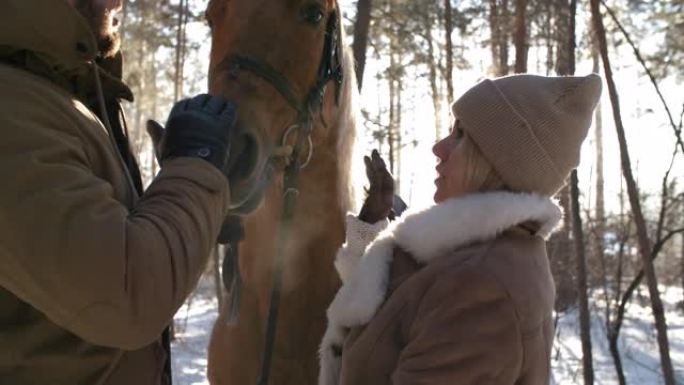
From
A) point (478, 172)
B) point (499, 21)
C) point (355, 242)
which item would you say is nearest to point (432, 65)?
point (499, 21)

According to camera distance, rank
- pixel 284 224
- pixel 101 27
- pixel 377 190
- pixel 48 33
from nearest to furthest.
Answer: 1. pixel 48 33
2. pixel 101 27
3. pixel 377 190
4. pixel 284 224

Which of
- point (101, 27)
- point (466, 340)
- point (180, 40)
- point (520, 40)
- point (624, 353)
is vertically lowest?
point (624, 353)

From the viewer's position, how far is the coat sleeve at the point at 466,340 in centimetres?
148

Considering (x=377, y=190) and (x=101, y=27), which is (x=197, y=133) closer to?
(x=101, y=27)

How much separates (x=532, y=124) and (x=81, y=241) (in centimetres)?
108

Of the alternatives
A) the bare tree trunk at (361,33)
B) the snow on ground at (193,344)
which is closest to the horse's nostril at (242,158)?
the snow on ground at (193,344)

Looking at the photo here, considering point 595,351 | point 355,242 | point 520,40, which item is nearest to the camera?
point 355,242

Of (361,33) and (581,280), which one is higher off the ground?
(361,33)

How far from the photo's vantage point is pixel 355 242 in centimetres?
235

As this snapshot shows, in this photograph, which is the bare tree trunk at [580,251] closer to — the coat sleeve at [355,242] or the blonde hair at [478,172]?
the coat sleeve at [355,242]

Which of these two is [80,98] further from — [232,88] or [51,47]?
[232,88]

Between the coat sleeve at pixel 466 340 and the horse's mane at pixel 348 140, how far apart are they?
1.32 meters

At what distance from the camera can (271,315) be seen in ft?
8.25

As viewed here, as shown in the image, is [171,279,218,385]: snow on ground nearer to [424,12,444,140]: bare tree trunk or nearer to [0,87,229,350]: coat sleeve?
[0,87,229,350]: coat sleeve
